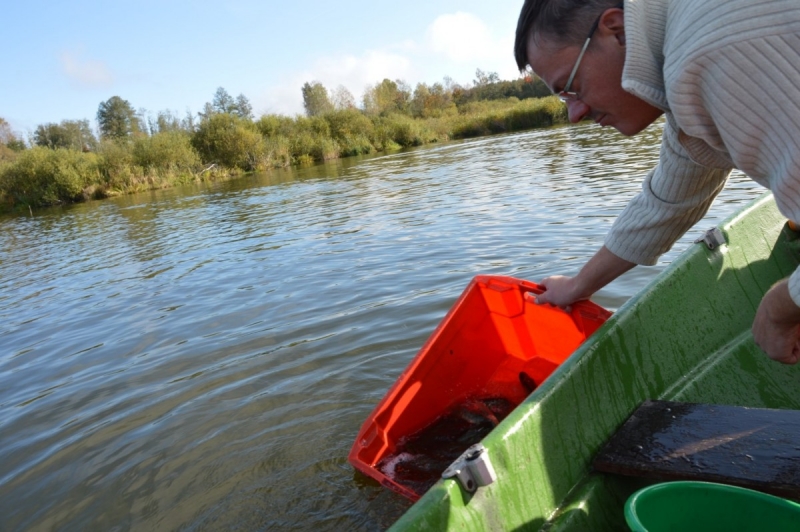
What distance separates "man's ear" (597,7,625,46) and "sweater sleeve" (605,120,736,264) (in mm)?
623

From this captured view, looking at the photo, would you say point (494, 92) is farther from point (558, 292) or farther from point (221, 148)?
point (558, 292)

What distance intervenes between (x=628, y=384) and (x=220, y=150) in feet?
127

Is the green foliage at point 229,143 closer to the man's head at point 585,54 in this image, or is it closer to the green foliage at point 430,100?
the green foliage at point 430,100

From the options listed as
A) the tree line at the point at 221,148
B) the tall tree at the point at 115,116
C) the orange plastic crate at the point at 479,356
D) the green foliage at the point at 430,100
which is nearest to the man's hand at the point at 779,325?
the orange plastic crate at the point at 479,356

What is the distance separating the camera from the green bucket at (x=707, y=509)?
1.49 metres

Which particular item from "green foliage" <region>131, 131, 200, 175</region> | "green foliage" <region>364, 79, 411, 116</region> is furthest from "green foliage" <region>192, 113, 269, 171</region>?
"green foliage" <region>364, 79, 411, 116</region>

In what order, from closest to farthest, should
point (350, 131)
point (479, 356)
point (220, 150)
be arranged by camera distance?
point (479, 356), point (220, 150), point (350, 131)

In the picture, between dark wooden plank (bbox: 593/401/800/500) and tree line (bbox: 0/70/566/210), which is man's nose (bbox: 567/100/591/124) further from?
tree line (bbox: 0/70/566/210)

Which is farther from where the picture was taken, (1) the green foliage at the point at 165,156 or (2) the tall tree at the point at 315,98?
(2) the tall tree at the point at 315,98

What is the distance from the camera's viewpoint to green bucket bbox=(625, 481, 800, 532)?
1485 millimetres

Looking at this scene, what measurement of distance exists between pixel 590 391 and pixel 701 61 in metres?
1.18

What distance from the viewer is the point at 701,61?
110 centimetres

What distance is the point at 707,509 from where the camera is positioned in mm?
1592

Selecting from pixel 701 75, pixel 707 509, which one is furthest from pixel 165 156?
pixel 701 75
